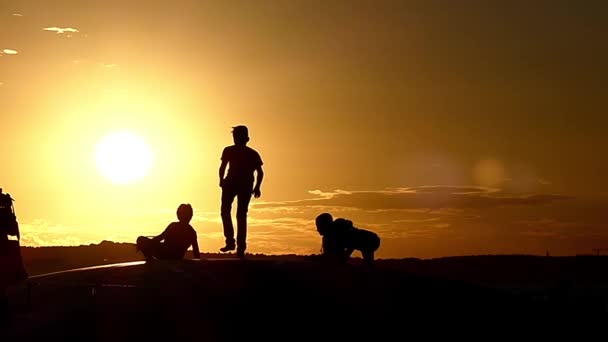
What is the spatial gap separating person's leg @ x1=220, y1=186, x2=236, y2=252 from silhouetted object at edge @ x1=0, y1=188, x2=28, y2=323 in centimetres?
628

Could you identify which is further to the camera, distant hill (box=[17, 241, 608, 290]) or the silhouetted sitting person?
distant hill (box=[17, 241, 608, 290])

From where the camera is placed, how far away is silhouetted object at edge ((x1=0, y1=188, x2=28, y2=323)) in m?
10.8

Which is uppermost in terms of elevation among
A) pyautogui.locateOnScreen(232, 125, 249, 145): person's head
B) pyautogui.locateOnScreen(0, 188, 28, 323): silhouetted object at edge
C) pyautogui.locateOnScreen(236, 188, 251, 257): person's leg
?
pyautogui.locateOnScreen(232, 125, 249, 145): person's head

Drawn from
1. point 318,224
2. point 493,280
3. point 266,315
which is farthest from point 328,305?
point 493,280

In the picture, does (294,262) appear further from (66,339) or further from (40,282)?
(66,339)

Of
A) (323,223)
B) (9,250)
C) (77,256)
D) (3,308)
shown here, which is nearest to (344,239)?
(323,223)

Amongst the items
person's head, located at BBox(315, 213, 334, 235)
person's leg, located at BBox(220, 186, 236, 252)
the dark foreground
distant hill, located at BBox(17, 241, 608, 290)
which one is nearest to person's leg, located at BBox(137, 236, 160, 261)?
person's leg, located at BBox(220, 186, 236, 252)

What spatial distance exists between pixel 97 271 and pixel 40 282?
603 mm

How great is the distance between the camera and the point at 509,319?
8969 mm

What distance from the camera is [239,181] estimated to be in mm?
17969

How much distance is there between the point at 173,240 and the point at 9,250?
5709 millimetres

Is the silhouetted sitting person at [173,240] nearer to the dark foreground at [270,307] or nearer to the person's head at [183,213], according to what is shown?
the person's head at [183,213]

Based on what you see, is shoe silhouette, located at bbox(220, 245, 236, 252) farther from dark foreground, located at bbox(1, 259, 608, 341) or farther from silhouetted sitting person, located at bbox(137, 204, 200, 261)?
dark foreground, located at bbox(1, 259, 608, 341)

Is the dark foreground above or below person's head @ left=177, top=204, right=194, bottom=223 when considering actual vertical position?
below
